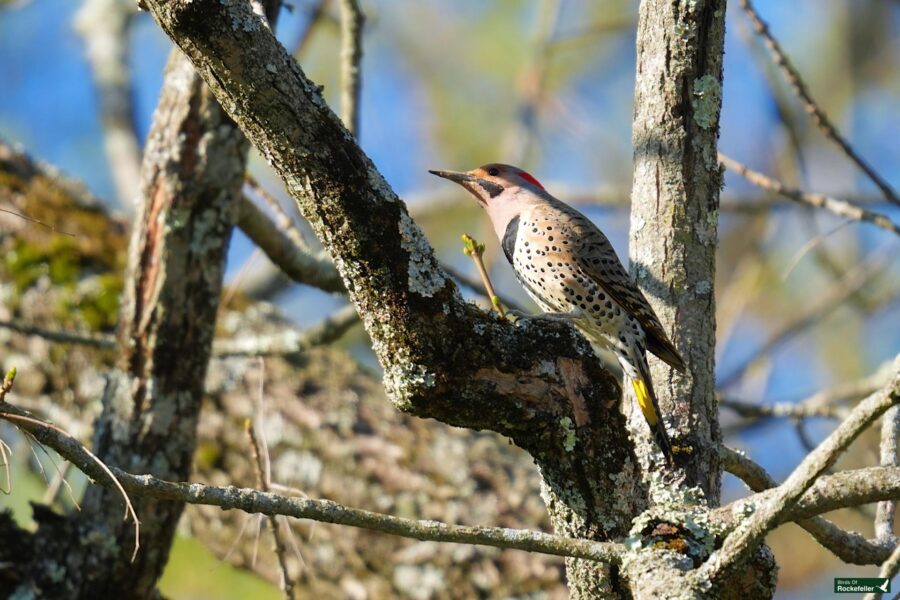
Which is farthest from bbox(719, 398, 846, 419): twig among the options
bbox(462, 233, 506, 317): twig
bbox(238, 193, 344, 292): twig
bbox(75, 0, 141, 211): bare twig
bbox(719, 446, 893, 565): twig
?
bbox(75, 0, 141, 211): bare twig

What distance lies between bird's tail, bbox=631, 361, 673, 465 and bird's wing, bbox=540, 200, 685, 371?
0.09 metres

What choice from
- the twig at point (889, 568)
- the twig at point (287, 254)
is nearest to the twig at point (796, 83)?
the twig at point (287, 254)

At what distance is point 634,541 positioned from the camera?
221cm

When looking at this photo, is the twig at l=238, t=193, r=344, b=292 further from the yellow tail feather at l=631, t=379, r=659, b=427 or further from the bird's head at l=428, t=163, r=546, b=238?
the yellow tail feather at l=631, t=379, r=659, b=427

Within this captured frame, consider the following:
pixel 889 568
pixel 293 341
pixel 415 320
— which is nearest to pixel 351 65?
pixel 293 341

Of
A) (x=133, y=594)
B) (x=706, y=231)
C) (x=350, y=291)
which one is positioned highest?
(x=706, y=231)

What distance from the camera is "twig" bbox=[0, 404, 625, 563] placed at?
6.15 feet

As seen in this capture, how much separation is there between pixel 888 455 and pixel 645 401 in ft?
2.07

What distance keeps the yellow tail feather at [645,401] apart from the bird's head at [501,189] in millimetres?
1266

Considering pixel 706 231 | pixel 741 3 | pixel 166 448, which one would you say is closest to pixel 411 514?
pixel 166 448

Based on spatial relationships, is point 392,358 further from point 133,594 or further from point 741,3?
point 741,3

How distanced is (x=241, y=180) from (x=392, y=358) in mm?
1634

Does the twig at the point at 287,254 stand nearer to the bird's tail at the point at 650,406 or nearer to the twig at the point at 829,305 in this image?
the bird's tail at the point at 650,406

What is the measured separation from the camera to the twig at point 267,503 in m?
1.87
